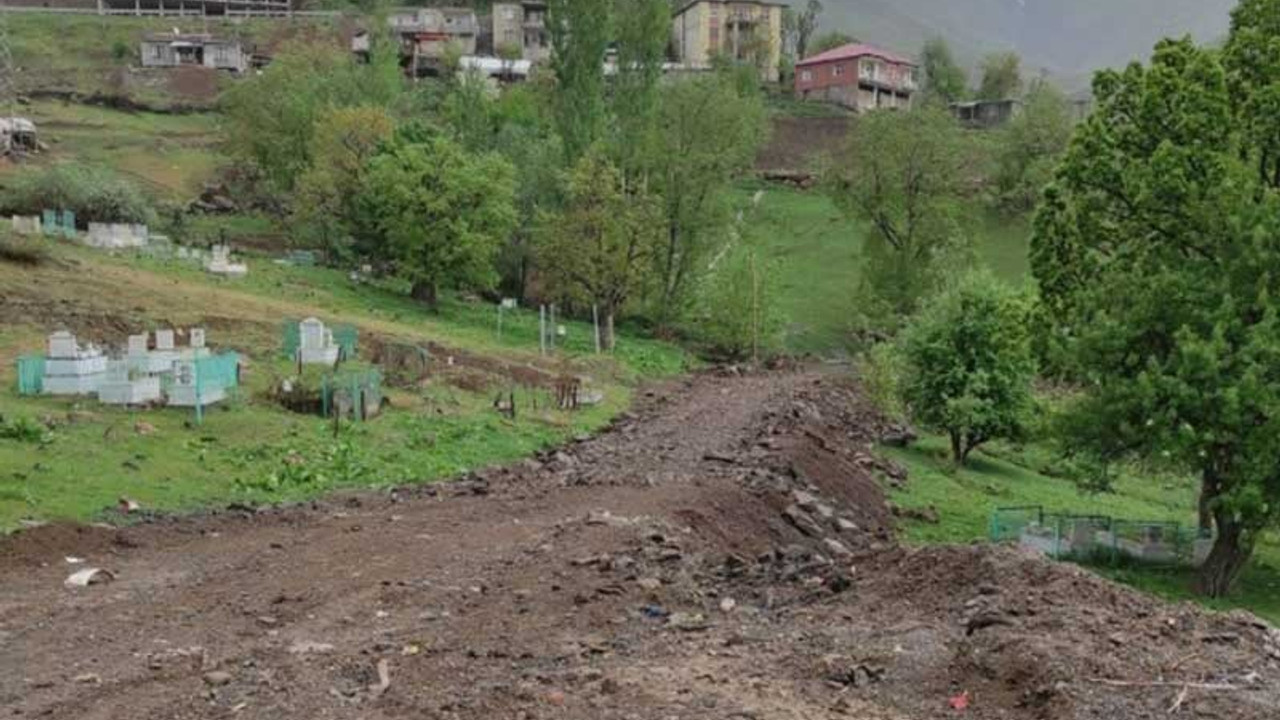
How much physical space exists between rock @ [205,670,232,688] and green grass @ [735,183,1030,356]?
50.7 meters

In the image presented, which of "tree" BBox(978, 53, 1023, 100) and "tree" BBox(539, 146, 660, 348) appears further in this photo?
"tree" BBox(978, 53, 1023, 100)

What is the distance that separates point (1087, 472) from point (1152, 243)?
562 cm

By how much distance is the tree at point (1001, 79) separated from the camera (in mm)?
130500

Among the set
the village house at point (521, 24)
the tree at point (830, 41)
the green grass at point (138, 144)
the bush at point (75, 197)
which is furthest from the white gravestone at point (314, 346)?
the tree at point (830, 41)

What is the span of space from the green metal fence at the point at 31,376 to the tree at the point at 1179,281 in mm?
22846

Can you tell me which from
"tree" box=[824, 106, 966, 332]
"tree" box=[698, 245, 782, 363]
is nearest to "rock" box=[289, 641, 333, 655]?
"tree" box=[698, 245, 782, 363]

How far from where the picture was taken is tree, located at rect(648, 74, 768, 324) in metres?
61.0

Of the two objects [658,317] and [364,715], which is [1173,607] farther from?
[658,317]

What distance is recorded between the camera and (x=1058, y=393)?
42625mm

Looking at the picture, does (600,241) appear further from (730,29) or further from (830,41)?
(830,41)

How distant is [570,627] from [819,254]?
224 ft

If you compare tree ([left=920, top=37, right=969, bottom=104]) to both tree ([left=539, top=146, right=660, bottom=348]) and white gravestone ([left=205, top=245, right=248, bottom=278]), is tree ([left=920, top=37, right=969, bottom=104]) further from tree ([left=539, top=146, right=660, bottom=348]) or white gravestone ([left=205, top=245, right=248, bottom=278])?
white gravestone ([left=205, top=245, right=248, bottom=278])

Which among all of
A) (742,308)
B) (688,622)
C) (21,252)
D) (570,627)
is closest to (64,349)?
(21,252)

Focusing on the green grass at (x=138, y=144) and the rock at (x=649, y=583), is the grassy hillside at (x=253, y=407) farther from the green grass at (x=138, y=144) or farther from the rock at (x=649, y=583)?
the green grass at (x=138, y=144)
